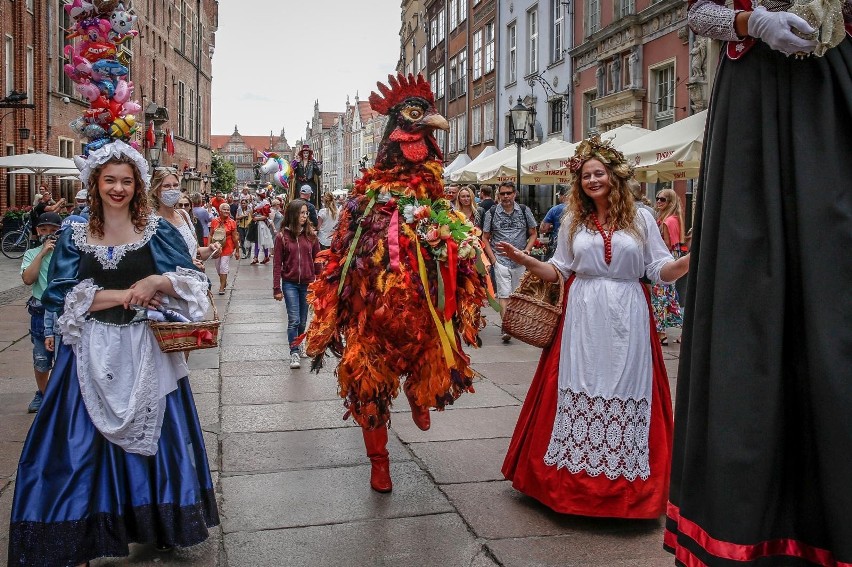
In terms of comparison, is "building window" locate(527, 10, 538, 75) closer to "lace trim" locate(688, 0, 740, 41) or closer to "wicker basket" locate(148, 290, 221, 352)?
"wicker basket" locate(148, 290, 221, 352)

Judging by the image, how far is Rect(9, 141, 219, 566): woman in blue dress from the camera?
3.40 metres

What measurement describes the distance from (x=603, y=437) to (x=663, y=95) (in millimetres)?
15877

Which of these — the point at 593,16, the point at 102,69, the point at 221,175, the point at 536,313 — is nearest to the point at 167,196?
the point at 102,69

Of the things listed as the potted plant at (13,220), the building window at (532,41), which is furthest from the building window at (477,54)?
the potted plant at (13,220)

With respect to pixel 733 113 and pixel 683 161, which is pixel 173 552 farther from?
pixel 683 161

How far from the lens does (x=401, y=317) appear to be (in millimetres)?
4375

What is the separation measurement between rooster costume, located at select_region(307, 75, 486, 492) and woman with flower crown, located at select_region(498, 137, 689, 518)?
50 centimetres

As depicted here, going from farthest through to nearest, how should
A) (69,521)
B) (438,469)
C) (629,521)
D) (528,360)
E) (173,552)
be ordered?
(528,360) → (438,469) → (629,521) → (173,552) → (69,521)

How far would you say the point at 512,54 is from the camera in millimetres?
28969

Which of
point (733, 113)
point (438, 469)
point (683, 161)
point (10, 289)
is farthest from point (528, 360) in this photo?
point (10, 289)

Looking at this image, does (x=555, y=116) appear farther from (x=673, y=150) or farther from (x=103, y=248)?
(x=103, y=248)

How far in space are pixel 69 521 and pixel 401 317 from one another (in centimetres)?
→ 185

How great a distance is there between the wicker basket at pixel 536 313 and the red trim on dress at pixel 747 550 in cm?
205

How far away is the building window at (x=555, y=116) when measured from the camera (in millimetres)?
24562
